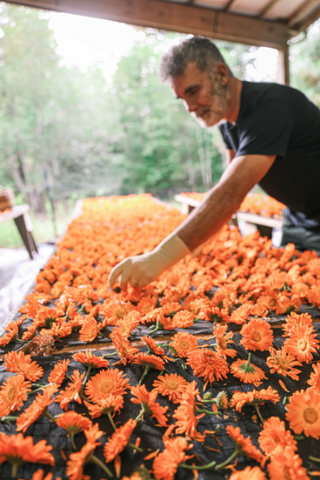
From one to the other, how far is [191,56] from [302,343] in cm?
136

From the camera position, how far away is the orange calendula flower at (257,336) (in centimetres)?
74

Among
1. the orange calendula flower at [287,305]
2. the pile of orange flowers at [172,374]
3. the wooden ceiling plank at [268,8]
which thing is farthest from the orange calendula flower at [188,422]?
the wooden ceiling plank at [268,8]

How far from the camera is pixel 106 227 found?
256 centimetres

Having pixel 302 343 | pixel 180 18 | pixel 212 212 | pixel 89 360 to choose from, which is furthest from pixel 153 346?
pixel 180 18

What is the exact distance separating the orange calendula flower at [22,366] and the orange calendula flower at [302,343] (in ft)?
2.06

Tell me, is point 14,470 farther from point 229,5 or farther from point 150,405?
point 229,5

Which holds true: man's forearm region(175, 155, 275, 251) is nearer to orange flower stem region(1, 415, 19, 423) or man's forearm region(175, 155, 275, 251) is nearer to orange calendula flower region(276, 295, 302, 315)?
orange calendula flower region(276, 295, 302, 315)

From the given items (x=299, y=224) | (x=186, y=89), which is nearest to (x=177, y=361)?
(x=186, y=89)

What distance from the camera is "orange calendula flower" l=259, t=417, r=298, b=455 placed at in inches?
18.6

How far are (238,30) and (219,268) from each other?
3008mm

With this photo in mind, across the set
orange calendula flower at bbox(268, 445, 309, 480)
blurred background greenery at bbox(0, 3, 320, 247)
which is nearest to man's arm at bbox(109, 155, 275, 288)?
orange calendula flower at bbox(268, 445, 309, 480)

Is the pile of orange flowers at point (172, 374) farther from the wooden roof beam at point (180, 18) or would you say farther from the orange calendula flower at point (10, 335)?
the wooden roof beam at point (180, 18)

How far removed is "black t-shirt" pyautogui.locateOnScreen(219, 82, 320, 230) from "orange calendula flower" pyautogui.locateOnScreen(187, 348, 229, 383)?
844 millimetres

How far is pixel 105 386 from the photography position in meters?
0.60
